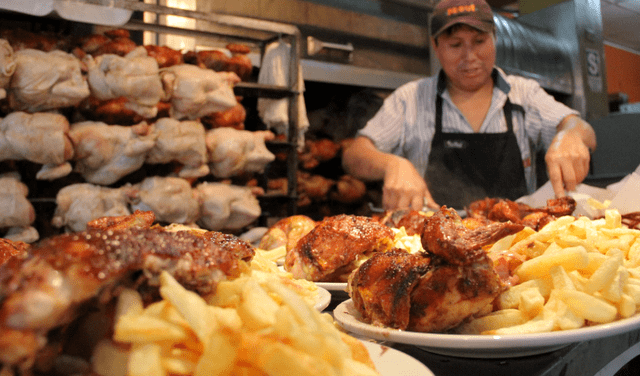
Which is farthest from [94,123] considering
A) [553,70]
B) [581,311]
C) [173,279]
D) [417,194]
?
[553,70]

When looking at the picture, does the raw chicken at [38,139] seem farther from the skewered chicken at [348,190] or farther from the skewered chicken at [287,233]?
the skewered chicken at [348,190]

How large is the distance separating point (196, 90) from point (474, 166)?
8.03 ft

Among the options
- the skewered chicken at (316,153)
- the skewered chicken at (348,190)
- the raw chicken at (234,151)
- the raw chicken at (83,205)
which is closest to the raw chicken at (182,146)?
the raw chicken at (234,151)

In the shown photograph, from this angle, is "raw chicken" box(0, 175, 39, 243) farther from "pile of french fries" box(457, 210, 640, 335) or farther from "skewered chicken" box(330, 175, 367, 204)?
"skewered chicken" box(330, 175, 367, 204)

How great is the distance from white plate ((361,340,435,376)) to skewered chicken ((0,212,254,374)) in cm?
30

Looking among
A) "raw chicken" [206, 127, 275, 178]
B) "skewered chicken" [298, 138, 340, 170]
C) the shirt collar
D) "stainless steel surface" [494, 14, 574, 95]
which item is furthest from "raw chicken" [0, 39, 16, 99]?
"stainless steel surface" [494, 14, 574, 95]

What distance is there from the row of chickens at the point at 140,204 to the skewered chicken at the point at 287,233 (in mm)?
1434

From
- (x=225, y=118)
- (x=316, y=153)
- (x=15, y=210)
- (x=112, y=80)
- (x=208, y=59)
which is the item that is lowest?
(x=15, y=210)

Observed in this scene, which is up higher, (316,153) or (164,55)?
(164,55)

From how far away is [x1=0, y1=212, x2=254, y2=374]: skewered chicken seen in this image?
0.54 meters

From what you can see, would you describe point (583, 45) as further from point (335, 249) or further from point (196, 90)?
point (335, 249)

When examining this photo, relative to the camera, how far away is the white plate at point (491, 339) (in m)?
0.88

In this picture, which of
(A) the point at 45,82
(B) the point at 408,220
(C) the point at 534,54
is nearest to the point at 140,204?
(A) the point at 45,82

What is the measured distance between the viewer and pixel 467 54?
3906mm
